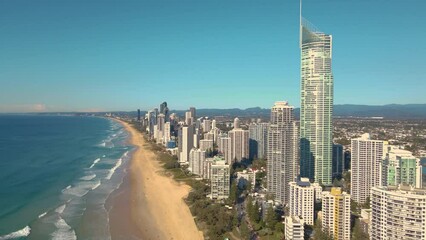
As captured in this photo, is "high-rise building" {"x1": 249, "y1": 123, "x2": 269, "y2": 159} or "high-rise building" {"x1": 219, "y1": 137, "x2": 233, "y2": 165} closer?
"high-rise building" {"x1": 219, "y1": 137, "x2": 233, "y2": 165}

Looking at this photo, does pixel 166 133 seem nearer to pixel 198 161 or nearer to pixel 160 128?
pixel 160 128

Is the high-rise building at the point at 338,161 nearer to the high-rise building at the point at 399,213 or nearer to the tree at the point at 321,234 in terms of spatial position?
the tree at the point at 321,234

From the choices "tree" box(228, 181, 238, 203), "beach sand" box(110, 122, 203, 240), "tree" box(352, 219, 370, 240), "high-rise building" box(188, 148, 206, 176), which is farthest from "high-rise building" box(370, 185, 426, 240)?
"high-rise building" box(188, 148, 206, 176)

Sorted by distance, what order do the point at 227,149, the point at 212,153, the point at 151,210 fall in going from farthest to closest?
the point at 212,153
the point at 227,149
the point at 151,210

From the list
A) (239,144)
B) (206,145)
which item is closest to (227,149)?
(239,144)

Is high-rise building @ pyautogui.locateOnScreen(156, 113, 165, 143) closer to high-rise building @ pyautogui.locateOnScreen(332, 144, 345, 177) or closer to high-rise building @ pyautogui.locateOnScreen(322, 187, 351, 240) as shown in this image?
high-rise building @ pyautogui.locateOnScreen(332, 144, 345, 177)

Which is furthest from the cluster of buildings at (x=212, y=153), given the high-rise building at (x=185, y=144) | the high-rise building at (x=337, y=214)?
the high-rise building at (x=337, y=214)

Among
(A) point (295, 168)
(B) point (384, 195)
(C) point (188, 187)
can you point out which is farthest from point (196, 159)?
(B) point (384, 195)
